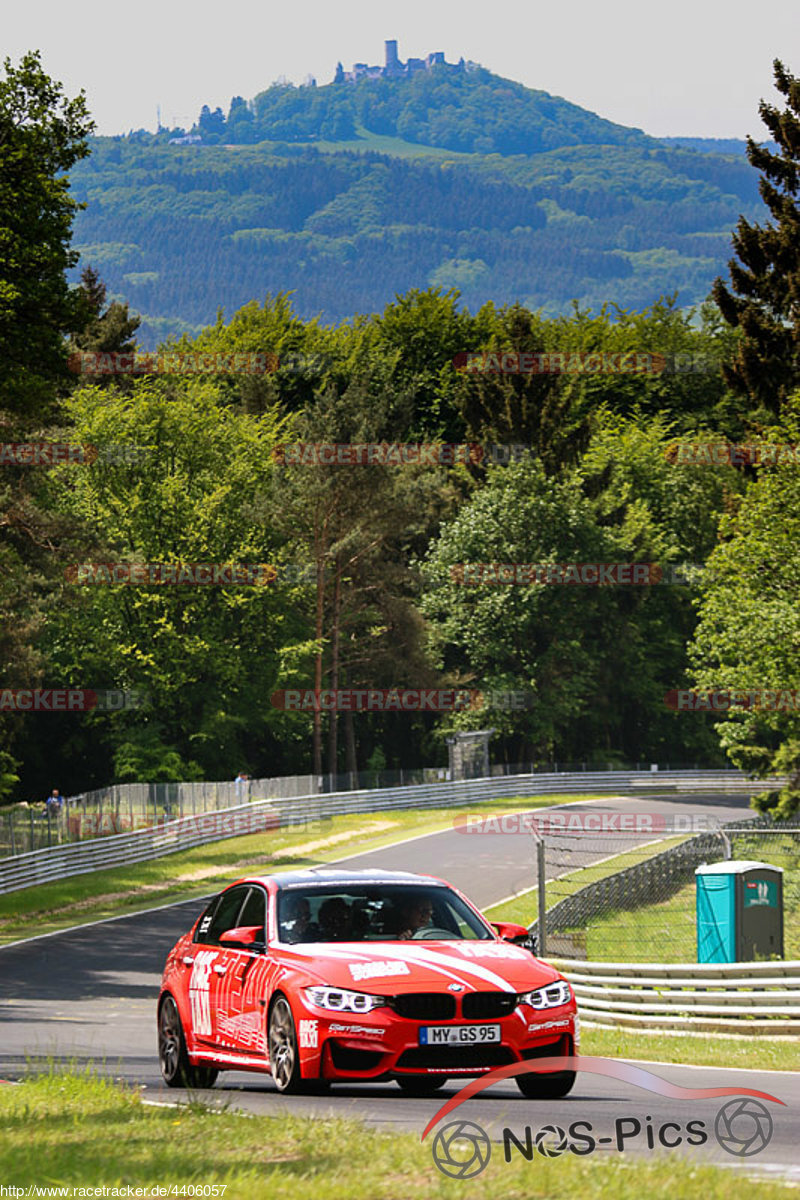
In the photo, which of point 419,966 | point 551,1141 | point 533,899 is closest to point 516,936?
point 419,966

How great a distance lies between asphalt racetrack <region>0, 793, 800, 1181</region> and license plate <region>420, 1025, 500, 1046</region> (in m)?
0.42

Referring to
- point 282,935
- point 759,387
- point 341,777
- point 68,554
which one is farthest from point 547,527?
point 282,935

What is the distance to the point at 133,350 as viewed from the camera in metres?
92.7

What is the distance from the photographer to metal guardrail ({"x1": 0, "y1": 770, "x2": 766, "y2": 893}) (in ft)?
143

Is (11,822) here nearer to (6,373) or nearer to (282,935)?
(6,373)

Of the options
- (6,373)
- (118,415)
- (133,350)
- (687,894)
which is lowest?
(687,894)

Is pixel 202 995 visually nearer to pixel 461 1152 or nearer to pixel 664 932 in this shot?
pixel 461 1152

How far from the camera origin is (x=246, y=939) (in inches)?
439

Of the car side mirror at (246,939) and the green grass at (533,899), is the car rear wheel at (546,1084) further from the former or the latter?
the green grass at (533,899)

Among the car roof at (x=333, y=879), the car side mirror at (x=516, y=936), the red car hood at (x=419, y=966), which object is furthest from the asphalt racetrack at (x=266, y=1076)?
the car roof at (x=333, y=879)

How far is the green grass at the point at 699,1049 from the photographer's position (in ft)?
48.5

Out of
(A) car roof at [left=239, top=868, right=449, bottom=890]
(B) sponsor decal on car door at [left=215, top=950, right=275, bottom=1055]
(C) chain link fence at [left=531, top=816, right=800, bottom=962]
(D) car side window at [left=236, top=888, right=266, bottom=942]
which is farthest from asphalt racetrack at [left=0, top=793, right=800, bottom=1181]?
(C) chain link fence at [left=531, top=816, right=800, bottom=962]

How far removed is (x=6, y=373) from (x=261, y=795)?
87.2 ft

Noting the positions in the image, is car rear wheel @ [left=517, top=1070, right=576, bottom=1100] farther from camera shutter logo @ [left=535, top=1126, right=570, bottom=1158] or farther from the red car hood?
camera shutter logo @ [left=535, top=1126, right=570, bottom=1158]
